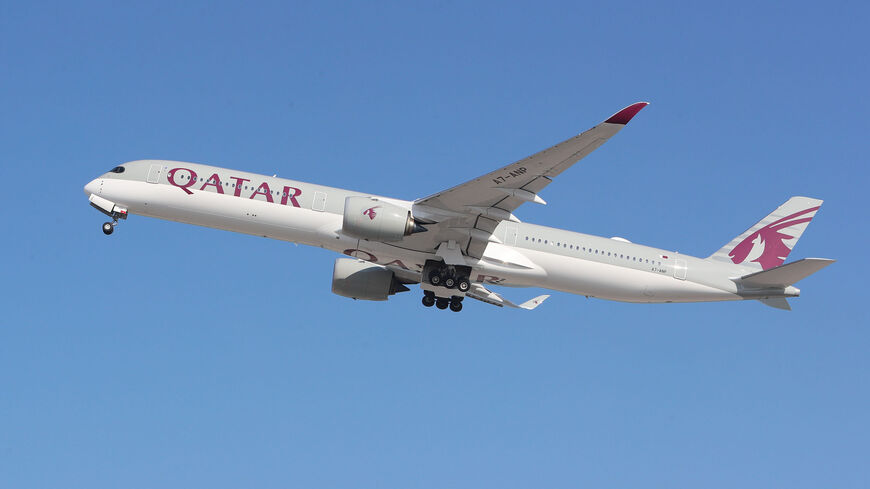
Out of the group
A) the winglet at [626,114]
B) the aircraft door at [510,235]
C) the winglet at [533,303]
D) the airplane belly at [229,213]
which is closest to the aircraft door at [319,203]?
the airplane belly at [229,213]

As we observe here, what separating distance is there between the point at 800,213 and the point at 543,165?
55.3ft

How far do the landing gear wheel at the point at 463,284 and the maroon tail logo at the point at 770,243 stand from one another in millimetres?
12704

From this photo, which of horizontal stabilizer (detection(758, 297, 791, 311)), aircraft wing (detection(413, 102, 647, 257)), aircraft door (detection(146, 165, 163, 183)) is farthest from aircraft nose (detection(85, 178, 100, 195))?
horizontal stabilizer (detection(758, 297, 791, 311))

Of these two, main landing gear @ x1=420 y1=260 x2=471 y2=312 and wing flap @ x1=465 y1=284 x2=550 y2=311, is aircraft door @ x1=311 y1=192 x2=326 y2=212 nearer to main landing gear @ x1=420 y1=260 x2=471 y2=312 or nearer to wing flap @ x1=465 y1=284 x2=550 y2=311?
main landing gear @ x1=420 y1=260 x2=471 y2=312

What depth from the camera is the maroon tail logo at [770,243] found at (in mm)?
42938

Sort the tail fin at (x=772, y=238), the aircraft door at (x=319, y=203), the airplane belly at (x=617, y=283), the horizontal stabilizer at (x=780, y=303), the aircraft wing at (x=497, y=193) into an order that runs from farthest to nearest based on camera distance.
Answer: the tail fin at (x=772, y=238) < the horizontal stabilizer at (x=780, y=303) < the airplane belly at (x=617, y=283) < the aircraft door at (x=319, y=203) < the aircraft wing at (x=497, y=193)

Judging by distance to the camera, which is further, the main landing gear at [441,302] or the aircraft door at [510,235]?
the main landing gear at [441,302]

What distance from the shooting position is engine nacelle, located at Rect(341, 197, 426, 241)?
1430 inches

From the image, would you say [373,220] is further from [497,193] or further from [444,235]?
[497,193]

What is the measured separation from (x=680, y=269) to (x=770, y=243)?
559 centimetres

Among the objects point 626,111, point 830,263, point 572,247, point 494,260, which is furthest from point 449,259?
point 830,263

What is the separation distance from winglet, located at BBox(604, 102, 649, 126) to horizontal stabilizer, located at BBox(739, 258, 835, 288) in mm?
11315

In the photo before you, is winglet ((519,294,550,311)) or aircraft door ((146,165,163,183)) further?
winglet ((519,294,550,311))

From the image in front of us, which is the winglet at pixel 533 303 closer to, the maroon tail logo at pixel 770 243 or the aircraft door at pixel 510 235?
the aircraft door at pixel 510 235
